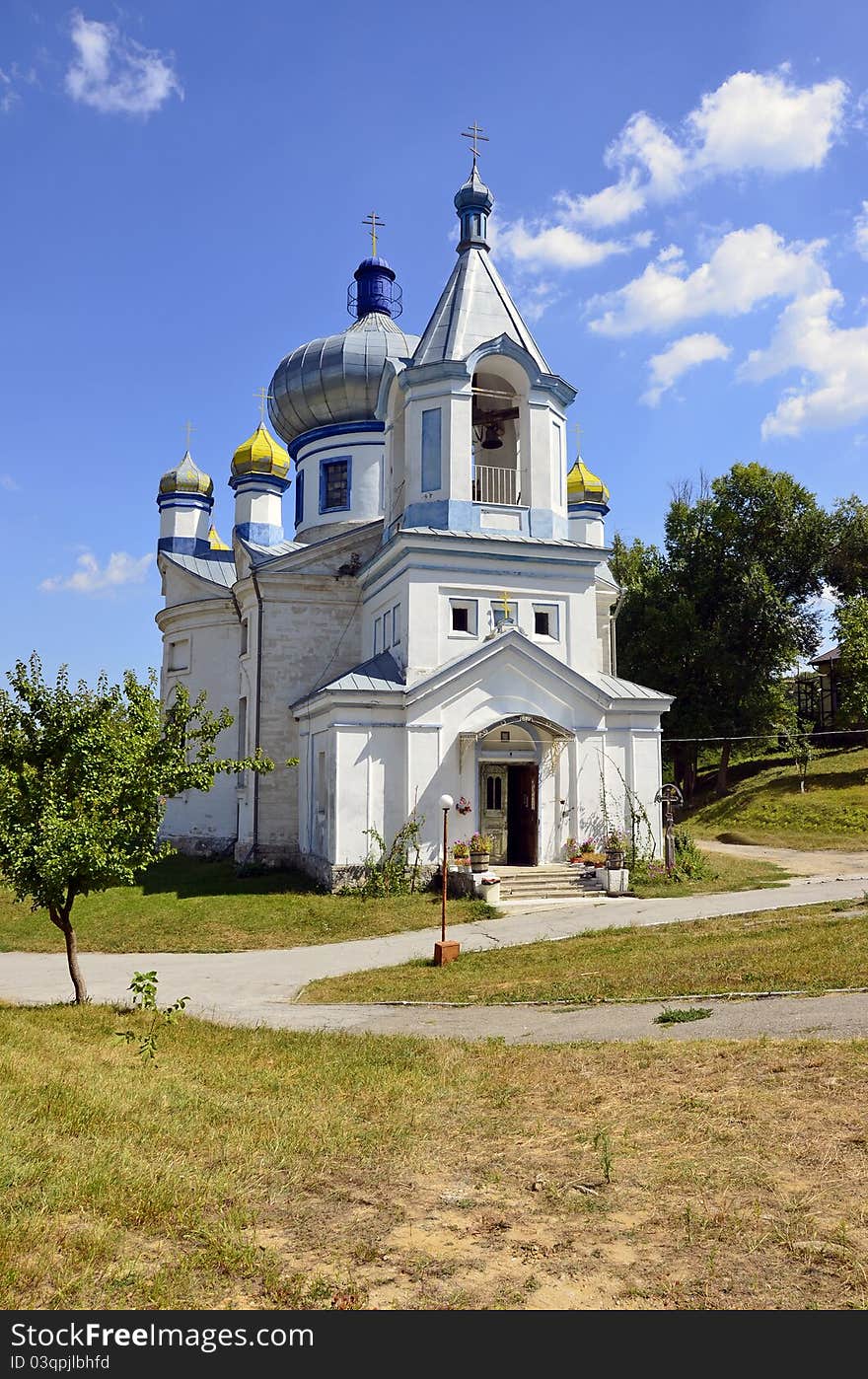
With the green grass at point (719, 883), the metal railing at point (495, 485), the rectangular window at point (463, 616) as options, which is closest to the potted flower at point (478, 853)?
the green grass at point (719, 883)

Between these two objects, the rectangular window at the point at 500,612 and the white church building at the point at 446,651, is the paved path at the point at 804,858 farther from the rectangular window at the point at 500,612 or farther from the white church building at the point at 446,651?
the rectangular window at the point at 500,612

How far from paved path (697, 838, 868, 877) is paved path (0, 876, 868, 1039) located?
237 centimetres

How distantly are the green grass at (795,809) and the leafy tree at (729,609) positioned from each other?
180 cm

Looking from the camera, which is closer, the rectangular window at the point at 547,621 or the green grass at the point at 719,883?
the green grass at the point at 719,883

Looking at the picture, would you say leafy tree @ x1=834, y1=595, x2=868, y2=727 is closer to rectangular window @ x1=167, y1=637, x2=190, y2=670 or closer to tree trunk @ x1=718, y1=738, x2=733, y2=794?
tree trunk @ x1=718, y1=738, x2=733, y2=794

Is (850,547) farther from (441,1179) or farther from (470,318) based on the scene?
(441,1179)

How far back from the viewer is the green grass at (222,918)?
16906 mm

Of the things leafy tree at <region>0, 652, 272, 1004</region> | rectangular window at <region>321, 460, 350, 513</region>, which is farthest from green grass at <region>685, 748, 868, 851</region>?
leafy tree at <region>0, 652, 272, 1004</region>

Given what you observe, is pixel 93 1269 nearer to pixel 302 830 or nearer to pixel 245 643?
pixel 302 830

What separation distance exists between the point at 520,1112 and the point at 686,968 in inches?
201

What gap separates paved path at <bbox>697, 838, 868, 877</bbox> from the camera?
2191 cm

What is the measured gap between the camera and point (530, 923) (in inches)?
656

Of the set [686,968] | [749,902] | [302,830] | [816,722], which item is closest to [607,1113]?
[686,968]
